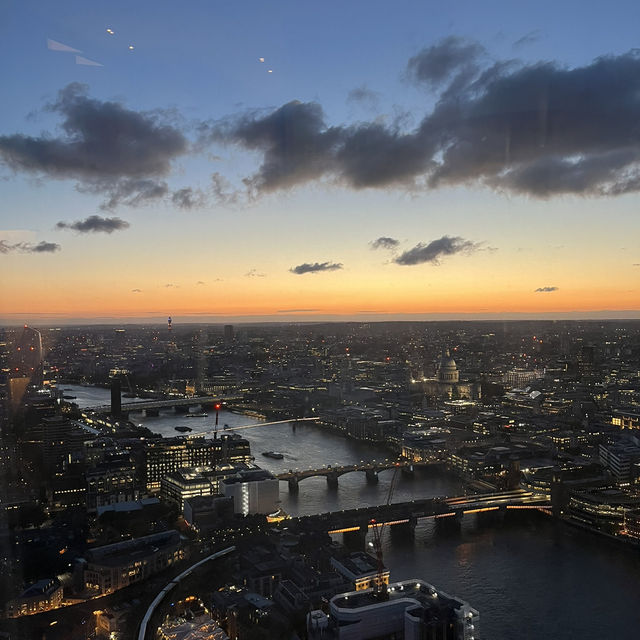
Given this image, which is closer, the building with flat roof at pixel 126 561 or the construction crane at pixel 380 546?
the construction crane at pixel 380 546

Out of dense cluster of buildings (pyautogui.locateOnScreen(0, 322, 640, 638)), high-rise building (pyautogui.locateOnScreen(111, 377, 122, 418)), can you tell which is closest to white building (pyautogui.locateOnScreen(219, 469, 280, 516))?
dense cluster of buildings (pyautogui.locateOnScreen(0, 322, 640, 638))

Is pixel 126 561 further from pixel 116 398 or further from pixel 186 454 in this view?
pixel 116 398

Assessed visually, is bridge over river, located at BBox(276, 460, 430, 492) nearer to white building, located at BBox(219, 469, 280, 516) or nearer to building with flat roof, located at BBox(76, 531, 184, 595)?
white building, located at BBox(219, 469, 280, 516)

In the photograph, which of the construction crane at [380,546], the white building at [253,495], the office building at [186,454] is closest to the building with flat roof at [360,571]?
the construction crane at [380,546]

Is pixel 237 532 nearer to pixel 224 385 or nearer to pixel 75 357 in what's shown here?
pixel 75 357

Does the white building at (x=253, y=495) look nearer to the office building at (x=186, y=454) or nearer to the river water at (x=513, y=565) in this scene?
the river water at (x=513, y=565)

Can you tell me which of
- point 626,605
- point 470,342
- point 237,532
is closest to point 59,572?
point 237,532

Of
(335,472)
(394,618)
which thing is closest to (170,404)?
(335,472)
